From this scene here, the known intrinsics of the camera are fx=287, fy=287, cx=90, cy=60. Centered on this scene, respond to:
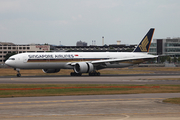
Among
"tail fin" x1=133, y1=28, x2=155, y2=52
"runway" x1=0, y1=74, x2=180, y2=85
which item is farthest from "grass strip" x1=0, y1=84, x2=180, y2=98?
"tail fin" x1=133, y1=28, x2=155, y2=52

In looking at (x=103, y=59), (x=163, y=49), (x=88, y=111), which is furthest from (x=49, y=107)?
(x=163, y=49)

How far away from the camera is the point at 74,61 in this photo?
2292 inches

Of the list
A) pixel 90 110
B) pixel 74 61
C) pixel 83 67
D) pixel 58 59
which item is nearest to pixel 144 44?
pixel 74 61

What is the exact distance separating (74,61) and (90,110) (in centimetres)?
4035

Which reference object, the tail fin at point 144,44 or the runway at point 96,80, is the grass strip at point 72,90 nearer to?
the runway at point 96,80

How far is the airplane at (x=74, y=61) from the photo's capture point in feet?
182

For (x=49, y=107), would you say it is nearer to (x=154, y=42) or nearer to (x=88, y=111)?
(x=88, y=111)

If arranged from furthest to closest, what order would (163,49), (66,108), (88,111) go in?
(163,49) < (66,108) < (88,111)

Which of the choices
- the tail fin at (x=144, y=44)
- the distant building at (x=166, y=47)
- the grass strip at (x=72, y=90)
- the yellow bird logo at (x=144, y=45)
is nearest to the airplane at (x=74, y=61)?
the tail fin at (x=144, y=44)

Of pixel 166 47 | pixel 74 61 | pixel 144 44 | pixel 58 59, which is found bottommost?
pixel 74 61

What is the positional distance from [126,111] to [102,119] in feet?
9.47

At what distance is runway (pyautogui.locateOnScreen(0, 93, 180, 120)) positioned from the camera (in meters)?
16.1

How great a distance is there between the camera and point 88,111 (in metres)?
17.8

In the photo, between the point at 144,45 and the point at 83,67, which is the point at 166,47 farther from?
the point at 83,67
